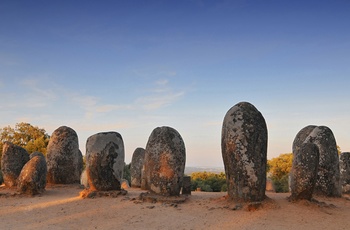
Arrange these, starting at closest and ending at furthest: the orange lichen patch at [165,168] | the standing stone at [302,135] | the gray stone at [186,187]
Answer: the orange lichen patch at [165,168] → the gray stone at [186,187] → the standing stone at [302,135]

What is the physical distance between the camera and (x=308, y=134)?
17703 mm

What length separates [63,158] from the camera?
20.8m

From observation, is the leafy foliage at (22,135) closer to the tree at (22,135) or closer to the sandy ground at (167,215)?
the tree at (22,135)

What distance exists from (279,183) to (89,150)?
18400 millimetres

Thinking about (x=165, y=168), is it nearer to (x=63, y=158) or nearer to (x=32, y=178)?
(x=32, y=178)

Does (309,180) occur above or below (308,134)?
below

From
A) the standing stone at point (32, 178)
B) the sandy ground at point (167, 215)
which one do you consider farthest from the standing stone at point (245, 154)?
the standing stone at point (32, 178)

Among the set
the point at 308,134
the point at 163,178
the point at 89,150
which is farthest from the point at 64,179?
the point at 308,134

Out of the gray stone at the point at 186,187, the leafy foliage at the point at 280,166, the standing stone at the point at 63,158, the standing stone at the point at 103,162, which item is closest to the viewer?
the standing stone at the point at 103,162

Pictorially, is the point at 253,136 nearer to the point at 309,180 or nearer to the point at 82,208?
the point at 309,180

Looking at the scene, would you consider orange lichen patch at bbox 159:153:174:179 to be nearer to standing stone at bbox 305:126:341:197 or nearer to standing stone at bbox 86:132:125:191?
standing stone at bbox 86:132:125:191

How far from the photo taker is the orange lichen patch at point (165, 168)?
1370 cm

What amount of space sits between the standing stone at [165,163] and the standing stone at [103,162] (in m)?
1.94

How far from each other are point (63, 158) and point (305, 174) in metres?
14.6
